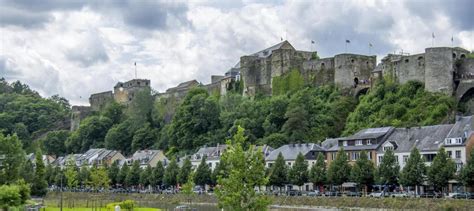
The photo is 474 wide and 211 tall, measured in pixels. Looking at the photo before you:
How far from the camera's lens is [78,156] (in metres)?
146

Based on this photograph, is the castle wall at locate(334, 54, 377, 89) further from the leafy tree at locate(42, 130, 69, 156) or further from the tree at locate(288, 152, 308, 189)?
the leafy tree at locate(42, 130, 69, 156)

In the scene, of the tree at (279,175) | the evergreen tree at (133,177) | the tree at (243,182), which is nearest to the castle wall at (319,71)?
the evergreen tree at (133,177)

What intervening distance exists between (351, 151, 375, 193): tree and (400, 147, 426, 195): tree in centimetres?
516

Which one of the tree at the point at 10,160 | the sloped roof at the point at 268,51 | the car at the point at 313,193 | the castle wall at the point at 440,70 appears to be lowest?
the car at the point at 313,193

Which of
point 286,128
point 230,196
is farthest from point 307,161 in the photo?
point 230,196

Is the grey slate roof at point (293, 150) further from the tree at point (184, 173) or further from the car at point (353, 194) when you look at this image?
the car at point (353, 194)

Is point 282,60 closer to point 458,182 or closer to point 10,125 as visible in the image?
point 458,182

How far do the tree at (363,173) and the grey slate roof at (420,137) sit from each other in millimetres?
6418

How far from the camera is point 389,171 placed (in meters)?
72.6

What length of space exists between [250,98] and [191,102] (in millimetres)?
10967

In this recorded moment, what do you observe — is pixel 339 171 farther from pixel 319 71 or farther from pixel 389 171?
pixel 319 71

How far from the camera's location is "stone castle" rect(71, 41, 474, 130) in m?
98.3

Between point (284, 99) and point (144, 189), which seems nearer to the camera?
point (144, 189)

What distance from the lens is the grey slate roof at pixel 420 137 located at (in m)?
77.2
